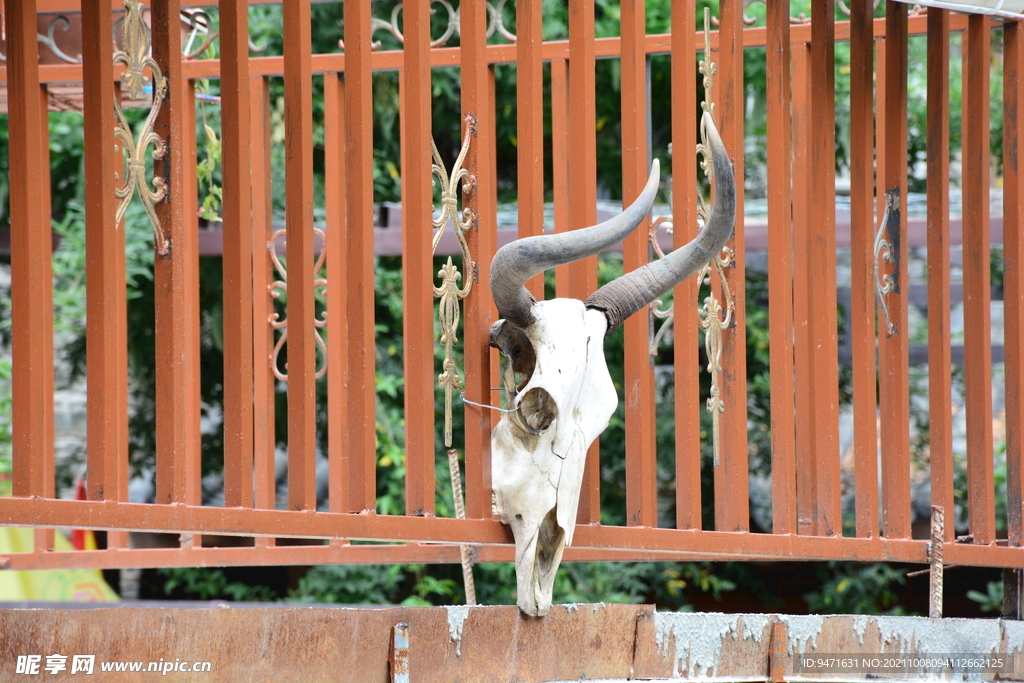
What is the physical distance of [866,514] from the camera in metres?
A: 4.21

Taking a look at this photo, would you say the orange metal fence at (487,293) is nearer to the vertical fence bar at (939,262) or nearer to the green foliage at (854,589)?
the vertical fence bar at (939,262)

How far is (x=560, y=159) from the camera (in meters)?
4.55

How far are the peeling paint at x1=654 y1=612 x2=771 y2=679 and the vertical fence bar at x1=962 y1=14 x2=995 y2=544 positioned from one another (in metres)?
1.20

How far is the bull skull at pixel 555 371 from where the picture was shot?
3023 mm

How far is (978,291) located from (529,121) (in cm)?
195

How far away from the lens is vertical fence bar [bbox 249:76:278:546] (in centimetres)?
537

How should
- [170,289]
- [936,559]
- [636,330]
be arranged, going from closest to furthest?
[170,289] → [636,330] → [936,559]

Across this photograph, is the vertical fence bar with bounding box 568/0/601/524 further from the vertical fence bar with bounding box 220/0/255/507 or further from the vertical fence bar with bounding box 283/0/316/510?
the vertical fence bar with bounding box 220/0/255/507

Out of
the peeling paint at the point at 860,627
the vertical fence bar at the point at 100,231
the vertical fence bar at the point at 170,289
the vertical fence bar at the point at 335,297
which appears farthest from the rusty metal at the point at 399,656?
the vertical fence bar at the point at 335,297

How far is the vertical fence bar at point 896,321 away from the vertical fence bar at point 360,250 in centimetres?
198

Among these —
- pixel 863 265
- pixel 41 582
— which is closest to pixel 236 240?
pixel 863 265

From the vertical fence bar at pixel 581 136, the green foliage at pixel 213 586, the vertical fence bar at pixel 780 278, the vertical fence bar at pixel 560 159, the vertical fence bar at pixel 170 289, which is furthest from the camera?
the green foliage at pixel 213 586

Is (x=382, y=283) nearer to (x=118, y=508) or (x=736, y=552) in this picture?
(x=736, y=552)

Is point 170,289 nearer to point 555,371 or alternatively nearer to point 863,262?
point 555,371
